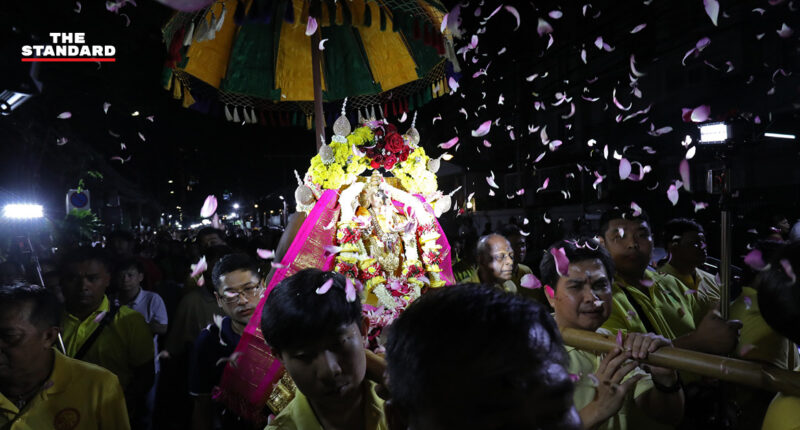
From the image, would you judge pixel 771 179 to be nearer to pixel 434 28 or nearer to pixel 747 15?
pixel 747 15

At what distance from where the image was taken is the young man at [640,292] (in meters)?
3.05

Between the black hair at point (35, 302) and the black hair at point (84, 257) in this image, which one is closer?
the black hair at point (35, 302)

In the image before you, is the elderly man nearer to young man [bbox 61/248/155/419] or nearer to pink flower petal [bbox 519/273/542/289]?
pink flower petal [bbox 519/273/542/289]

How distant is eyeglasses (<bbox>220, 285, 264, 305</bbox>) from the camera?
3.32 m

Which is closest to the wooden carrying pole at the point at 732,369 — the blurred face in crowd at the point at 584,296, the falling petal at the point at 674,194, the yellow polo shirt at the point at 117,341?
the blurred face in crowd at the point at 584,296

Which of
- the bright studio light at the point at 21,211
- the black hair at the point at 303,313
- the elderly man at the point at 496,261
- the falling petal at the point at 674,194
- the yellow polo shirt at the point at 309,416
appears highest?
the bright studio light at the point at 21,211

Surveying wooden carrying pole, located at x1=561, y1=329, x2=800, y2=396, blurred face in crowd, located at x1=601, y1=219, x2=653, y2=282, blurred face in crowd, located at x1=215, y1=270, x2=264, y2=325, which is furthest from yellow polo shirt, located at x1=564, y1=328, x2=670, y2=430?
blurred face in crowd, located at x1=215, y1=270, x2=264, y2=325

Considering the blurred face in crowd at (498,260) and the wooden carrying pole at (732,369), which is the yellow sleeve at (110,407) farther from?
the blurred face in crowd at (498,260)

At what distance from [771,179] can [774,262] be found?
2205 cm

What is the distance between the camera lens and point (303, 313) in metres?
1.91

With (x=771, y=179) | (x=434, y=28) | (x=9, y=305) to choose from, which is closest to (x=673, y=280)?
(x=434, y=28)

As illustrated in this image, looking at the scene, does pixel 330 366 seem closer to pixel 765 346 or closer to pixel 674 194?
pixel 765 346

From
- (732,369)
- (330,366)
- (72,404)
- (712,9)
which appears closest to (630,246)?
(732,369)

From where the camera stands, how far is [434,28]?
3795mm
